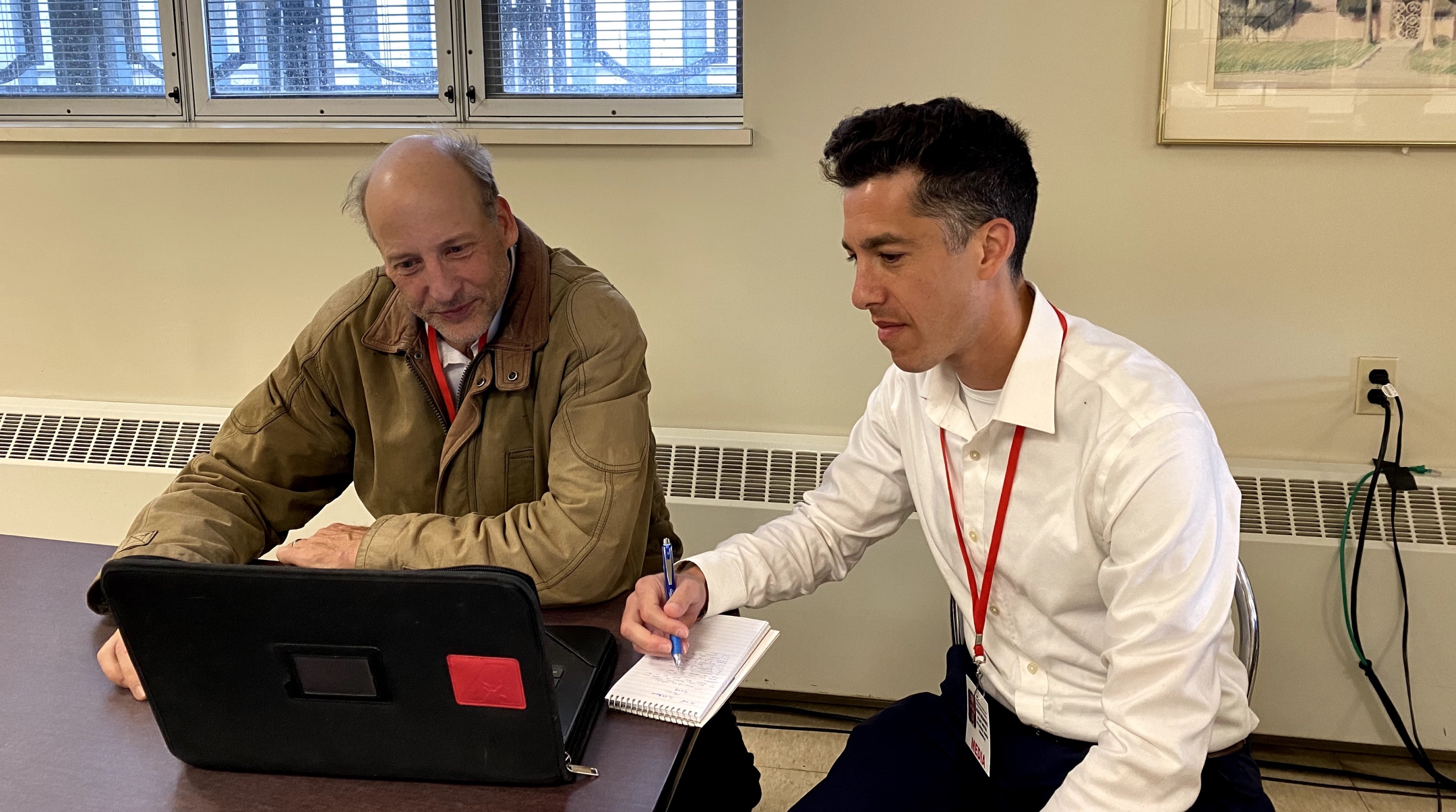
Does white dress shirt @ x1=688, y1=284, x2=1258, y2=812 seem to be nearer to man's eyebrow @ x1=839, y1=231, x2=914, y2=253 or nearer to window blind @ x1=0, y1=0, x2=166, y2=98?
man's eyebrow @ x1=839, y1=231, x2=914, y2=253

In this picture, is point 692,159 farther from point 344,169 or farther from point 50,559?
point 50,559

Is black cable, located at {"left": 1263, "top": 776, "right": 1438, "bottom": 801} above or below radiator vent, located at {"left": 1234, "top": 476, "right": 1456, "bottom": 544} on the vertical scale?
below

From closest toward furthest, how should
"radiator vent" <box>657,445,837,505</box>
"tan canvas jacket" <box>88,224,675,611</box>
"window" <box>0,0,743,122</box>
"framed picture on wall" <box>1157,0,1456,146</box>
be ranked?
"tan canvas jacket" <box>88,224,675,611</box> < "framed picture on wall" <box>1157,0,1456,146</box> < "radiator vent" <box>657,445,837,505</box> < "window" <box>0,0,743,122</box>

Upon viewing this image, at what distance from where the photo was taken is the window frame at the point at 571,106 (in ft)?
8.53

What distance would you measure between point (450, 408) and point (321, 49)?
1589 millimetres

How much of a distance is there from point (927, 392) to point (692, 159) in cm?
124

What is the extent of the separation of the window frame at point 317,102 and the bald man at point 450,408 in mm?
1075

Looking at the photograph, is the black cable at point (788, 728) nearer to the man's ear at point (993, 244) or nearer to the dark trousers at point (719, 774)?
the dark trousers at point (719, 774)

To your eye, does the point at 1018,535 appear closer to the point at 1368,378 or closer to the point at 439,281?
the point at 439,281

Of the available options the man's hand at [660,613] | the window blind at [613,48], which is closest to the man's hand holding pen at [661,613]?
the man's hand at [660,613]

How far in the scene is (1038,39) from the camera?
2287 millimetres

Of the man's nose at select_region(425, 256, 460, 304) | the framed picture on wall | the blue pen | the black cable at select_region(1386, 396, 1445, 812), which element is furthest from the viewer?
the black cable at select_region(1386, 396, 1445, 812)

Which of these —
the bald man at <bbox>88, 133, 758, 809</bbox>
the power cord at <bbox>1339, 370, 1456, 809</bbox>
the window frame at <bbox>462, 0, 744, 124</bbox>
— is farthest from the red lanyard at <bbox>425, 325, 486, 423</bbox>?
the power cord at <bbox>1339, 370, 1456, 809</bbox>

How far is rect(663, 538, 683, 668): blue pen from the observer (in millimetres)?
1219
